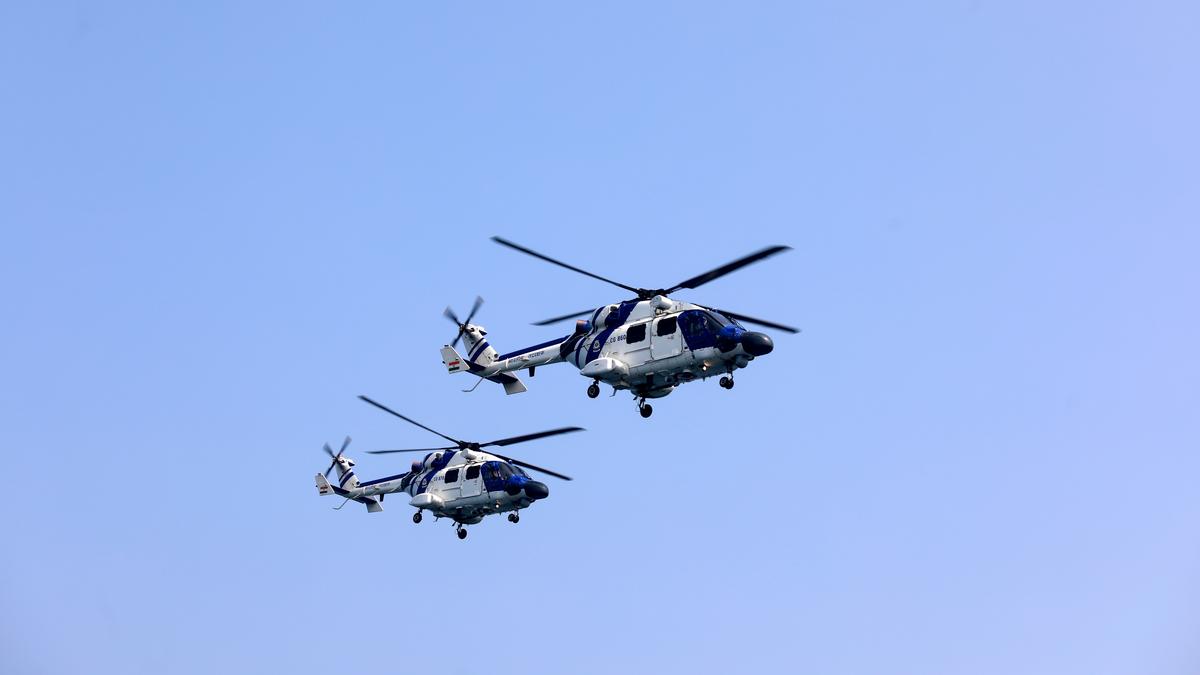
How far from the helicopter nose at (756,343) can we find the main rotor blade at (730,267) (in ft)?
9.25

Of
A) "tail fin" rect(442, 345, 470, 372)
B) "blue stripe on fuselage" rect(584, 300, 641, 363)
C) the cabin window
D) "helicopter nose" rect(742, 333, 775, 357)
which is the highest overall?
"tail fin" rect(442, 345, 470, 372)

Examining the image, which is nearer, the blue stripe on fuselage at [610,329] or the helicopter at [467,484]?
the blue stripe on fuselage at [610,329]

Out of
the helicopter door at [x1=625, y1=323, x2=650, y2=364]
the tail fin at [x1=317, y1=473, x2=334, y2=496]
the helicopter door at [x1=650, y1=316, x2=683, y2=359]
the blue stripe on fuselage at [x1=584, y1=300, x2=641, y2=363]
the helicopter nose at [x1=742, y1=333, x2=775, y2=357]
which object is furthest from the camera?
the tail fin at [x1=317, y1=473, x2=334, y2=496]

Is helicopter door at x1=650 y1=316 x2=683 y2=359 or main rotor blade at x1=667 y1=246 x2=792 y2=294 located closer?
main rotor blade at x1=667 y1=246 x2=792 y2=294

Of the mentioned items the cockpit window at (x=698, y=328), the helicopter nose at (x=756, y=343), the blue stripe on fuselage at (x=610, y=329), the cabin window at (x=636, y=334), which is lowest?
the helicopter nose at (x=756, y=343)

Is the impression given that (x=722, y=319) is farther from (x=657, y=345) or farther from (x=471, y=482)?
(x=471, y=482)

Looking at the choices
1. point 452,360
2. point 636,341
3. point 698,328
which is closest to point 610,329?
point 636,341

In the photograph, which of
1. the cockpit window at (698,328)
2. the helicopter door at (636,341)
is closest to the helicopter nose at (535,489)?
the helicopter door at (636,341)

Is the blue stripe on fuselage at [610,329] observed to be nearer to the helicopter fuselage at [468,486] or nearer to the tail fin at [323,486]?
the helicopter fuselage at [468,486]

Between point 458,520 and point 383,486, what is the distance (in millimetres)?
9196

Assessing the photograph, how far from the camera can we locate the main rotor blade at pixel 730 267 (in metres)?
48.3

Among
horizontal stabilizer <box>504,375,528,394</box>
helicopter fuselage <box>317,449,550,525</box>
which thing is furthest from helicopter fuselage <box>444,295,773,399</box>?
helicopter fuselage <box>317,449,550,525</box>

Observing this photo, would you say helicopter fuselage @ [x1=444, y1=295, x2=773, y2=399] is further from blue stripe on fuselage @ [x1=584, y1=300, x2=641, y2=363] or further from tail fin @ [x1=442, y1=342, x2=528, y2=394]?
tail fin @ [x1=442, y1=342, x2=528, y2=394]

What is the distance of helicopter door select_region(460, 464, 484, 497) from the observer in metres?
72.0
